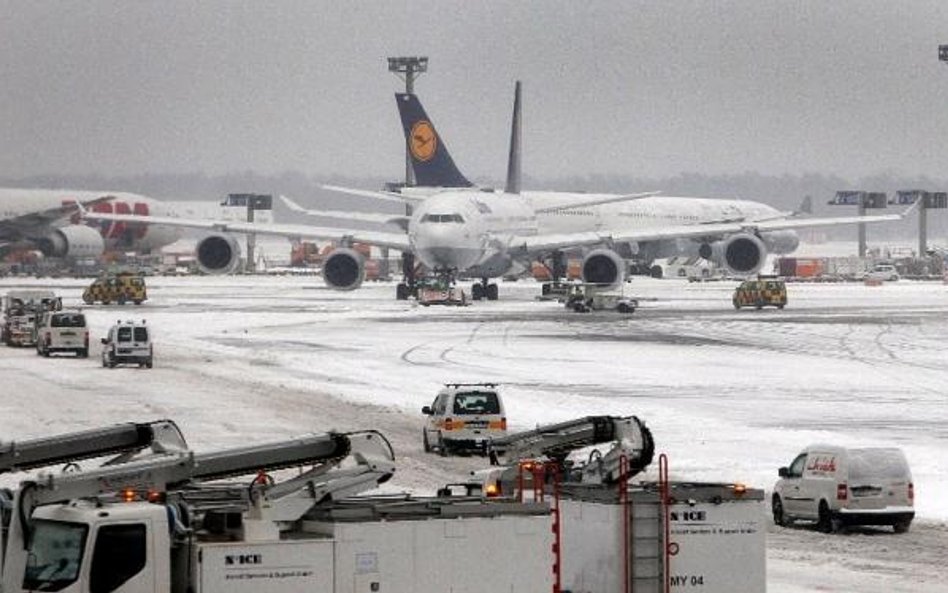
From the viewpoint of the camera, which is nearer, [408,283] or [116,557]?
[116,557]

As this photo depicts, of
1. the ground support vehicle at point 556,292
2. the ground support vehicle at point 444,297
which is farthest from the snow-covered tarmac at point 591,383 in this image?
the ground support vehicle at point 556,292

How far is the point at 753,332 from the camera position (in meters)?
98.7

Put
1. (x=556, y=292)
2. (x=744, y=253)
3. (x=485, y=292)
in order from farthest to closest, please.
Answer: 1. (x=485, y=292)
2. (x=556, y=292)
3. (x=744, y=253)

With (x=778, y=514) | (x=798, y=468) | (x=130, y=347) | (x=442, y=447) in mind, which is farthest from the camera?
(x=130, y=347)

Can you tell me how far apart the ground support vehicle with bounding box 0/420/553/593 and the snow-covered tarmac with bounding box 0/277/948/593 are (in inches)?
357

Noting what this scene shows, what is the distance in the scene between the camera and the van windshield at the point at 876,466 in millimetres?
38719

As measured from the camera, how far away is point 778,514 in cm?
4034

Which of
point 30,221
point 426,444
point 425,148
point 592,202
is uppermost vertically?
point 425,148

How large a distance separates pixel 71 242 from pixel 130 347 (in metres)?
110

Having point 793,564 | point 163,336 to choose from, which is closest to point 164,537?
point 793,564

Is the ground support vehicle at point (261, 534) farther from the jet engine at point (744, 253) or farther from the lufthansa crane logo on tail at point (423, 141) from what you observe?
the lufthansa crane logo on tail at point (423, 141)

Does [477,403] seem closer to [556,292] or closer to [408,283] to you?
[556,292]

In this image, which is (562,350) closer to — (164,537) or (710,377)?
(710,377)

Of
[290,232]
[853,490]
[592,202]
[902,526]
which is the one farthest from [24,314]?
[902,526]
